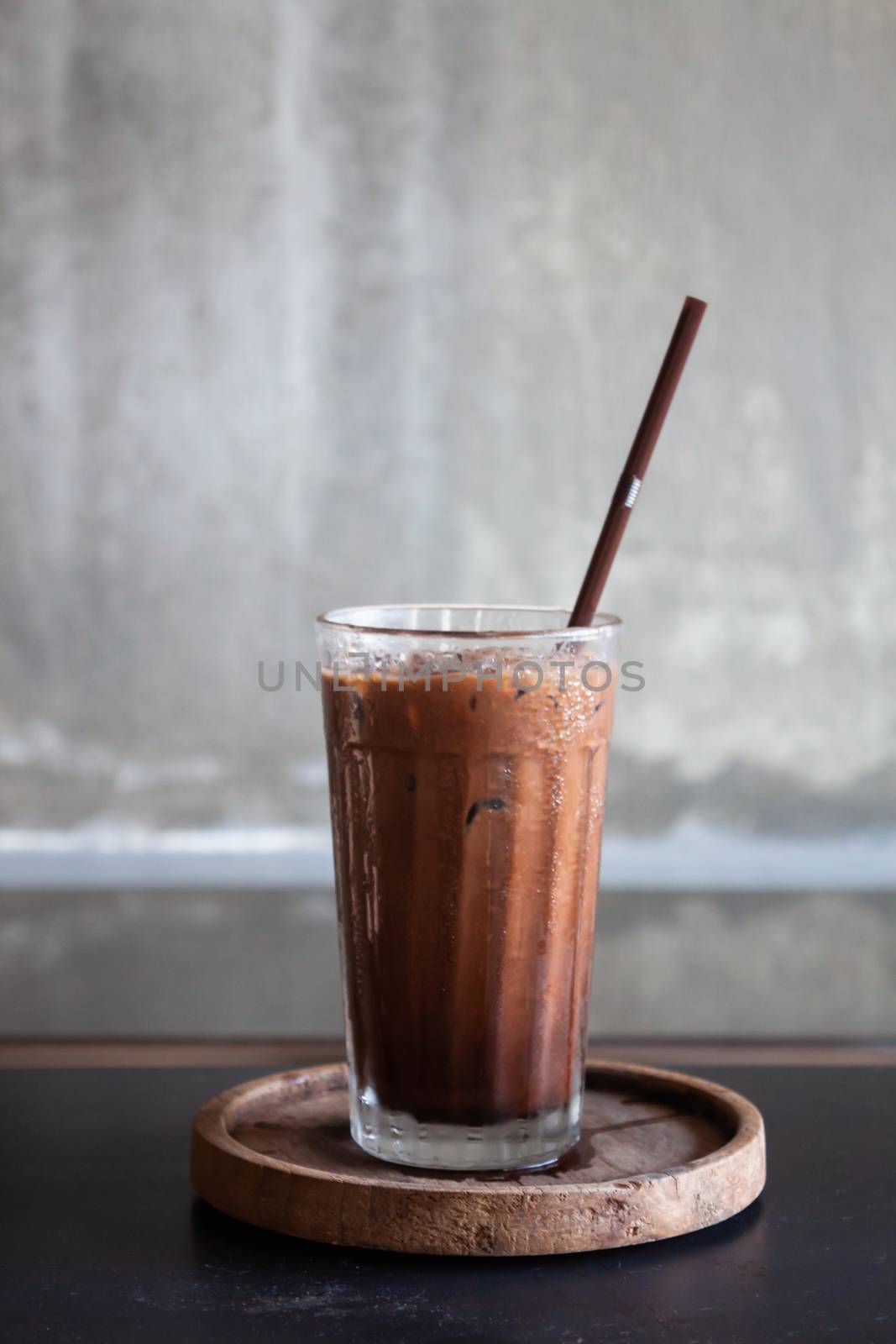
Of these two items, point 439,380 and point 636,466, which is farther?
point 439,380

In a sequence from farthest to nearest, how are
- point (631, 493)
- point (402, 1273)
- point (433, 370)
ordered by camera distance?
point (433, 370) → point (631, 493) → point (402, 1273)

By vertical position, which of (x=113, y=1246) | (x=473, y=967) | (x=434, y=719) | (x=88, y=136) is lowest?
(x=113, y=1246)

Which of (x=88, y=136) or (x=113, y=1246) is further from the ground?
(x=88, y=136)

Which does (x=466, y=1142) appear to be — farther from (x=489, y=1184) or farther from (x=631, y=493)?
(x=631, y=493)

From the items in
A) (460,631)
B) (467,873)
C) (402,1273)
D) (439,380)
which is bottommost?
(402,1273)

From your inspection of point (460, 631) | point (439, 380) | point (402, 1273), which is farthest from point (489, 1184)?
point (439, 380)

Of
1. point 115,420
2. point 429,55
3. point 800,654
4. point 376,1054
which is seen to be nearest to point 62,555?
point 115,420

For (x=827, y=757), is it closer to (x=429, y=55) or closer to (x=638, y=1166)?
(x=429, y=55)
